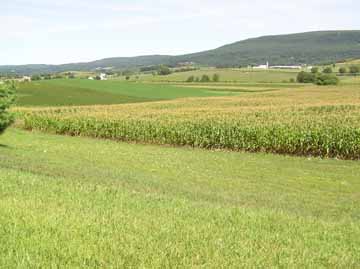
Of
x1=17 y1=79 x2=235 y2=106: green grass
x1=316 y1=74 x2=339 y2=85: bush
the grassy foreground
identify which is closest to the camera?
the grassy foreground

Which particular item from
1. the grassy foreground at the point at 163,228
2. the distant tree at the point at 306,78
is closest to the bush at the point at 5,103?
the grassy foreground at the point at 163,228

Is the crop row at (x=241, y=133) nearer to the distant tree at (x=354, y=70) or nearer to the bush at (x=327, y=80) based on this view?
the bush at (x=327, y=80)

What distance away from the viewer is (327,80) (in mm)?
106188

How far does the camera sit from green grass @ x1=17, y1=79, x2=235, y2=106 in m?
68.1

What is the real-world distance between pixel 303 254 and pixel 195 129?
21522 mm

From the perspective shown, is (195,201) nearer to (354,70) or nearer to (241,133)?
(241,133)

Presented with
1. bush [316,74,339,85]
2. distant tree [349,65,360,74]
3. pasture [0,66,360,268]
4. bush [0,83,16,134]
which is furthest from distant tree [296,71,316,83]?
bush [0,83,16,134]

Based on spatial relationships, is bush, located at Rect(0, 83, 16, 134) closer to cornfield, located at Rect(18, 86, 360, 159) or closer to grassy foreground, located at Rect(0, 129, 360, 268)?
cornfield, located at Rect(18, 86, 360, 159)

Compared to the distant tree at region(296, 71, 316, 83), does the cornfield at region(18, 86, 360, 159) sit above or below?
above

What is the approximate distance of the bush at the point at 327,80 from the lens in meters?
104

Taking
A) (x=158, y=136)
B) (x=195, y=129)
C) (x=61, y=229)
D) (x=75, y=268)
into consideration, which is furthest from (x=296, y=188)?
(x=158, y=136)

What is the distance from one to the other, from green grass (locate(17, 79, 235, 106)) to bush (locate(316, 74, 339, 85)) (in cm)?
3127

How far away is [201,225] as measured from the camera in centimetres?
653

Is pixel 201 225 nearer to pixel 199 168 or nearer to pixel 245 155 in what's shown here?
pixel 199 168
